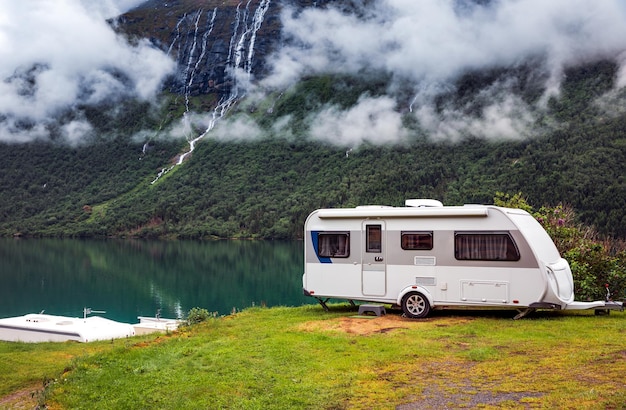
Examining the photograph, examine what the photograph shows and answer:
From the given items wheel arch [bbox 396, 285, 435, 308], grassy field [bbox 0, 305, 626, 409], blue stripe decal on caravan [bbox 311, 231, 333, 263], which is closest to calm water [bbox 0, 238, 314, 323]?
blue stripe decal on caravan [bbox 311, 231, 333, 263]

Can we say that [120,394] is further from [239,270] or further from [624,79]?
[624,79]

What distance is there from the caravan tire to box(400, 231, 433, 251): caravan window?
1.09m

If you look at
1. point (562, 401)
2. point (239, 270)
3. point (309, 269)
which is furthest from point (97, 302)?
point (562, 401)

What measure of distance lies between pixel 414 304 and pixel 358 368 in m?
5.08

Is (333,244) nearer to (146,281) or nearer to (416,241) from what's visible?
(416,241)

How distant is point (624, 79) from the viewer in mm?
147750

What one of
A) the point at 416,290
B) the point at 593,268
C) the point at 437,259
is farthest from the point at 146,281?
the point at 437,259

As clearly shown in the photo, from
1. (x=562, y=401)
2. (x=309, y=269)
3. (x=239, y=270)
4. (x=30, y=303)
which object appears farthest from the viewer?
(x=239, y=270)

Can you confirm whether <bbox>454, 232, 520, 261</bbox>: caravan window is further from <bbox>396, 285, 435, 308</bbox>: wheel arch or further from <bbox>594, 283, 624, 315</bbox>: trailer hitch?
<bbox>594, 283, 624, 315</bbox>: trailer hitch

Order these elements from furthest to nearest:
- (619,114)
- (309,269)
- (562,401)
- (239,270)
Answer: (619,114) → (239,270) → (309,269) → (562,401)

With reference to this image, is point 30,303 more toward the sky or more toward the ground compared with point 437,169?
more toward the ground

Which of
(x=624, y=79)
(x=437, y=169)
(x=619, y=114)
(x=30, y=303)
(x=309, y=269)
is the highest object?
(x=624, y=79)

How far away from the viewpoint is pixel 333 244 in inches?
627

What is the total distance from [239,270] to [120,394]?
6375 centimetres
